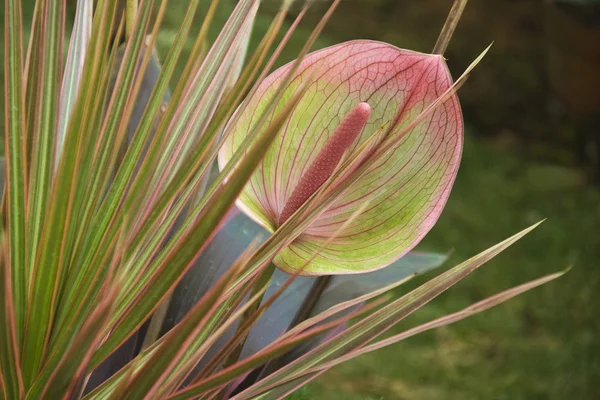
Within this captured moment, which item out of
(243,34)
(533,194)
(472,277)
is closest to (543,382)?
(472,277)

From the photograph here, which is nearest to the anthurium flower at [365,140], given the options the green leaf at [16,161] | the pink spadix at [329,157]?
the pink spadix at [329,157]

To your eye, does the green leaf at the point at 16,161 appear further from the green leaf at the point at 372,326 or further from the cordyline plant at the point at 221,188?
the green leaf at the point at 372,326

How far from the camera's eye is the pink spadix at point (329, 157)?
1.14 feet

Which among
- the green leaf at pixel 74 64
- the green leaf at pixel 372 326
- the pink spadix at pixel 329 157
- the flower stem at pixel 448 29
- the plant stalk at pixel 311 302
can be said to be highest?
the green leaf at pixel 74 64

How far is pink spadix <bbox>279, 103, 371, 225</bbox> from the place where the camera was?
0.35 m

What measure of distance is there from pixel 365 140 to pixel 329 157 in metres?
0.02

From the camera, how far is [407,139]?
1.17ft

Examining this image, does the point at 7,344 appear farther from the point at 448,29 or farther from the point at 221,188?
the point at 448,29

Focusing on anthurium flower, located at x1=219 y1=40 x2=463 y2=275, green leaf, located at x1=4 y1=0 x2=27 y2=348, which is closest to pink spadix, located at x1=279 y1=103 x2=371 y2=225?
anthurium flower, located at x1=219 y1=40 x2=463 y2=275

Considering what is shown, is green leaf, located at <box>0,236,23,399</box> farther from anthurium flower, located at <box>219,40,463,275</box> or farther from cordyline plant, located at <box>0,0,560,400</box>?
anthurium flower, located at <box>219,40,463,275</box>

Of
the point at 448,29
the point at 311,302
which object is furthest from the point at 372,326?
the point at 448,29

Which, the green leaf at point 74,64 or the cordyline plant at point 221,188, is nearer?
the cordyline plant at point 221,188

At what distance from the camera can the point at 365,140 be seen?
0.36m

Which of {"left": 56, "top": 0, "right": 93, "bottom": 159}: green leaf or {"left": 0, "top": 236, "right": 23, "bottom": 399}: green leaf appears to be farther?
{"left": 56, "top": 0, "right": 93, "bottom": 159}: green leaf
